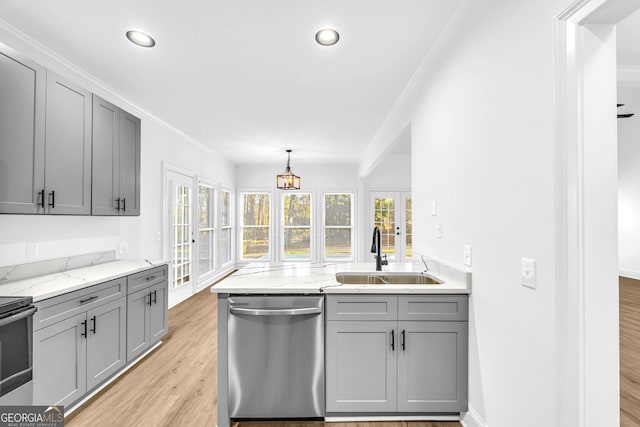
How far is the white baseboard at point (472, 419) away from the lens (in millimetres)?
1803

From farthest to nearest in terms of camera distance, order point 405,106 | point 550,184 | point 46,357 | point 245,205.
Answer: point 245,205, point 405,106, point 46,357, point 550,184

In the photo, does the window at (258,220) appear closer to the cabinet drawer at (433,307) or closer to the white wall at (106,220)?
the white wall at (106,220)

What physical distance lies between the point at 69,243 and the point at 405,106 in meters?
3.44

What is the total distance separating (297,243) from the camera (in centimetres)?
760

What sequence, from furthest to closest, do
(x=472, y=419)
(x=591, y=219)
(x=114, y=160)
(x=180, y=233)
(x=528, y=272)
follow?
(x=180, y=233) → (x=114, y=160) → (x=472, y=419) → (x=528, y=272) → (x=591, y=219)

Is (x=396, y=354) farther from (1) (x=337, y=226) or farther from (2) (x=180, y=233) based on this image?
(1) (x=337, y=226)

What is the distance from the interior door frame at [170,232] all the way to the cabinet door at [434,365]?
3592 mm

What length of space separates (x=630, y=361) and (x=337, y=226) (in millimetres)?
5458

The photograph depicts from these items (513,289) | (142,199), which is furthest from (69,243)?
(513,289)

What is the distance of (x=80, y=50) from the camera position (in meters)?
2.46

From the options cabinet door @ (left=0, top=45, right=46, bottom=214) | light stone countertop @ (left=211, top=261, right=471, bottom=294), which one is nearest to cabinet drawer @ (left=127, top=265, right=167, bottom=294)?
cabinet door @ (left=0, top=45, right=46, bottom=214)

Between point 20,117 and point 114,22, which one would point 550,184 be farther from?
point 20,117

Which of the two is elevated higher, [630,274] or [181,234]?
[181,234]

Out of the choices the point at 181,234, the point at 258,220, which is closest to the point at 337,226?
the point at 258,220
